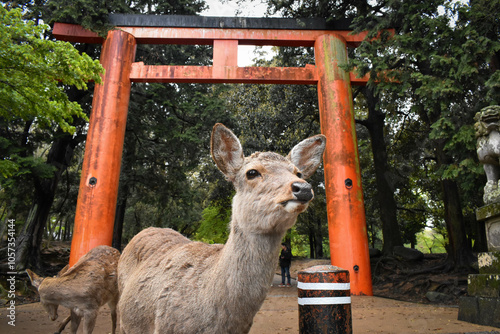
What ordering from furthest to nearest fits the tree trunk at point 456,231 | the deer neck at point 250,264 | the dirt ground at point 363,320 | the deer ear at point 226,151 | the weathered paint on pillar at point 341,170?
the tree trunk at point 456,231, the weathered paint on pillar at point 341,170, the dirt ground at point 363,320, the deer ear at point 226,151, the deer neck at point 250,264

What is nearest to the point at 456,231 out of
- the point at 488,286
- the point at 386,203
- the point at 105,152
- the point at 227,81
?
the point at 386,203

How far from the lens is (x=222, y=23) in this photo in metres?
10.0

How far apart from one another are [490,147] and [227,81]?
21.7 ft

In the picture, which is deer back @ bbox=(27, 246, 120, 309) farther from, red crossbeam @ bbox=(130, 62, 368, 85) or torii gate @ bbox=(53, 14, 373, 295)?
red crossbeam @ bbox=(130, 62, 368, 85)

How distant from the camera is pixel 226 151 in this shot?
2330mm

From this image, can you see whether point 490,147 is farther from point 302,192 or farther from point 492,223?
point 302,192

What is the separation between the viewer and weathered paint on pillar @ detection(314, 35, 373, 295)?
8.60 meters

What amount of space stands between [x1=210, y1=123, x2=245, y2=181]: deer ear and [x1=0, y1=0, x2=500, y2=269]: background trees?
155 inches

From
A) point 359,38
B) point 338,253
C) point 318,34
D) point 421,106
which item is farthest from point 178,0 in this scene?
point 338,253

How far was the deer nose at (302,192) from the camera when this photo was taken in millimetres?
1807

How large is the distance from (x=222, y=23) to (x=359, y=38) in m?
4.11

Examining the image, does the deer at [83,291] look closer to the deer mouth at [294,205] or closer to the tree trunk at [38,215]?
the deer mouth at [294,205]

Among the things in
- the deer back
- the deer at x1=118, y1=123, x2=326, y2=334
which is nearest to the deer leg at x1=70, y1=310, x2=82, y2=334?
the deer back

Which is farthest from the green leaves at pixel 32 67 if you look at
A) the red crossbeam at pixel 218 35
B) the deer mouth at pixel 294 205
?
the red crossbeam at pixel 218 35
